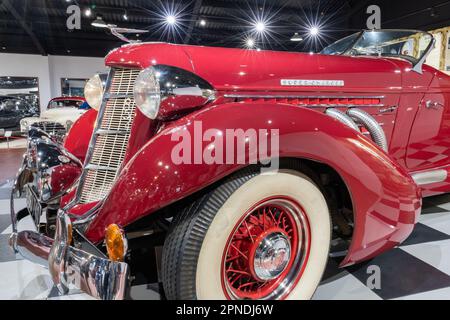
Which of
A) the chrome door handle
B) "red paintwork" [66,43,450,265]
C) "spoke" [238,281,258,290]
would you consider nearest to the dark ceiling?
the chrome door handle

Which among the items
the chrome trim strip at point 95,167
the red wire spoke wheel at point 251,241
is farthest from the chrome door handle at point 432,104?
the chrome trim strip at point 95,167

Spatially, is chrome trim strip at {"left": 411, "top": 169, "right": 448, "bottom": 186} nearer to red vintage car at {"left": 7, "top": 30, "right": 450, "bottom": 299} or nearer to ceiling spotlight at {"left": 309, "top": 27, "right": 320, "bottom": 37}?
red vintage car at {"left": 7, "top": 30, "right": 450, "bottom": 299}

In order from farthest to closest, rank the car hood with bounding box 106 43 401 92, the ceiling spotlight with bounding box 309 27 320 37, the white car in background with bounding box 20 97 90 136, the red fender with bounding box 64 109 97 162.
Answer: the ceiling spotlight with bounding box 309 27 320 37 → the white car in background with bounding box 20 97 90 136 → the red fender with bounding box 64 109 97 162 → the car hood with bounding box 106 43 401 92

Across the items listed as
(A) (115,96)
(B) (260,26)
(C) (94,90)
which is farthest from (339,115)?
(B) (260,26)

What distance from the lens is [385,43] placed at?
105 inches

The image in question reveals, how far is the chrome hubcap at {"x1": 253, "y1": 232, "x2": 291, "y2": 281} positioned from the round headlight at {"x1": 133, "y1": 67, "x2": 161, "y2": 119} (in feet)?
2.29

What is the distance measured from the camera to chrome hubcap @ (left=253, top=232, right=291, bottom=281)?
1.37 meters

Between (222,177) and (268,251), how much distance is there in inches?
15.8

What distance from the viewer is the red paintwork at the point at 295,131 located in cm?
119

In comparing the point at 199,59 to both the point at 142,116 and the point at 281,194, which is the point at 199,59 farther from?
the point at 281,194

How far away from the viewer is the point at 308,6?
1030 cm

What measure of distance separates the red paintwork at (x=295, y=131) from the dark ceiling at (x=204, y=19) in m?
6.65

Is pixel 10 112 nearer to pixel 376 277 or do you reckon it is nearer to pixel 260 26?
pixel 260 26
